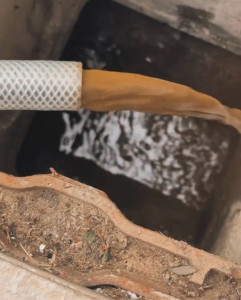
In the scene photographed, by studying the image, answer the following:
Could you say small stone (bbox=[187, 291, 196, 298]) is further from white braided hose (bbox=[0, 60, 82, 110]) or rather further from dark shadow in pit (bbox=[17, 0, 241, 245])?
dark shadow in pit (bbox=[17, 0, 241, 245])

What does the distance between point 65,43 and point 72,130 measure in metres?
0.42

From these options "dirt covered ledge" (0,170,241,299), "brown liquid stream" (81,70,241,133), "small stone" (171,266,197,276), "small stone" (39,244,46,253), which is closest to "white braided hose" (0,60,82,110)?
"brown liquid stream" (81,70,241,133)

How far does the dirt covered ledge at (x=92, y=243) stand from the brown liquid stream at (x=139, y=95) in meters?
0.34

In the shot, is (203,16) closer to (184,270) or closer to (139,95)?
(139,95)

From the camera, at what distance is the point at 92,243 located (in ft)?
4.93

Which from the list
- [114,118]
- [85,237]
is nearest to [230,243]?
[85,237]

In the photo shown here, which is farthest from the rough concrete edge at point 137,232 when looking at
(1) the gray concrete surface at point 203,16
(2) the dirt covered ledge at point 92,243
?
(1) the gray concrete surface at point 203,16

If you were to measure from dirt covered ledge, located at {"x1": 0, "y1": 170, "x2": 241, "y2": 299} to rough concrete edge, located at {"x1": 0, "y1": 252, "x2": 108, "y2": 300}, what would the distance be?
73mm

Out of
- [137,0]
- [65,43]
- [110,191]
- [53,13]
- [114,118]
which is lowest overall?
[110,191]

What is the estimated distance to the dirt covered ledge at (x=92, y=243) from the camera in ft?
4.81

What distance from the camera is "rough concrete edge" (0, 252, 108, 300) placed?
1341 mm

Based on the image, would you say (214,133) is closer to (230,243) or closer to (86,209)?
(230,243)

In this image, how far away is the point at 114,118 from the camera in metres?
2.44

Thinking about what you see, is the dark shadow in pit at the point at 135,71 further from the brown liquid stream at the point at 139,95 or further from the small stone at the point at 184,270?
the small stone at the point at 184,270
